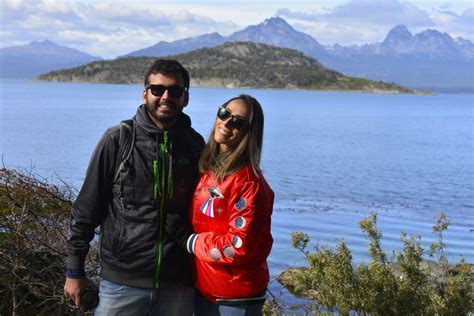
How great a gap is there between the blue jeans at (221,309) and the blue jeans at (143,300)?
0.20 ft

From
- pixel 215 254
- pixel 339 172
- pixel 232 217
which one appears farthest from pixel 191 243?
pixel 339 172

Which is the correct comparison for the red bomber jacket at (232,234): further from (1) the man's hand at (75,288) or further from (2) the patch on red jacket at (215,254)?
(1) the man's hand at (75,288)

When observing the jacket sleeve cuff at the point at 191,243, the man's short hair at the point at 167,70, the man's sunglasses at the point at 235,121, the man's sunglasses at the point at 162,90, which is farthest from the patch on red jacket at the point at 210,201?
the man's short hair at the point at 167,70

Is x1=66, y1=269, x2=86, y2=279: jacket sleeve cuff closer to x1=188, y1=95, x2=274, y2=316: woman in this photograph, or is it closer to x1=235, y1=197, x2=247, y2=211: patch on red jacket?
x1=188, y1=95, x2=274, y2=316: woman

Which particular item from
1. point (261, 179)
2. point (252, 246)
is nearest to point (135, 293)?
point (252, 246)

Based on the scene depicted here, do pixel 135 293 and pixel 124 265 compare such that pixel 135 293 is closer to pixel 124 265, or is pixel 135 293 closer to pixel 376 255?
pixel 124 265

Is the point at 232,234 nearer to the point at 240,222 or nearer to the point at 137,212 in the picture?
the point at 240,222

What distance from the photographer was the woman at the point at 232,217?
11.4ft

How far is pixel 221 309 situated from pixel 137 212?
2.31 ft

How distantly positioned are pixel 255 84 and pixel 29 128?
463 feet

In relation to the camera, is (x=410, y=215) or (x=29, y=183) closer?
(x=29, y=183)

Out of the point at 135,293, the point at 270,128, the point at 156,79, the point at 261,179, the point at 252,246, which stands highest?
the point at 156,79

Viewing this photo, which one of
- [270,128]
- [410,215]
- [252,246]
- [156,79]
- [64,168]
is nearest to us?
[252,246]

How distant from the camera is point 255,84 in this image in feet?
613
